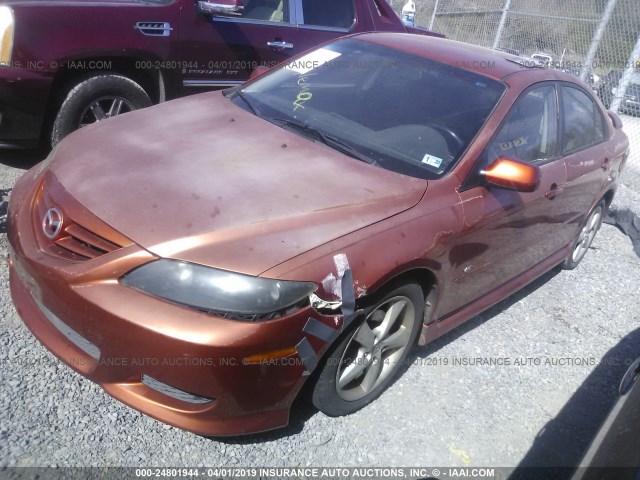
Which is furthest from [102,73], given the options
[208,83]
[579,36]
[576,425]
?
[579,36]

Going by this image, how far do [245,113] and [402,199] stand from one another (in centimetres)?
119

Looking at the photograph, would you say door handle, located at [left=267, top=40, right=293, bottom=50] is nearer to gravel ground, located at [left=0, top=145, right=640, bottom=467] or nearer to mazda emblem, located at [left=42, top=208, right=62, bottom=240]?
gravel ground, located at [left=0, top=145, right=640, bottom=467]

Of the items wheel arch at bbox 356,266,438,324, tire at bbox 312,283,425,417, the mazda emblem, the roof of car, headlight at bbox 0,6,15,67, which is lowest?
tire at bbox 312,283,425,417

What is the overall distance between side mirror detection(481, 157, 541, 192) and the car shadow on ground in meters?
1.13

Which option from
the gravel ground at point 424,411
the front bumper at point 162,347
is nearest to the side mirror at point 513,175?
the gravel ground at point 424,411

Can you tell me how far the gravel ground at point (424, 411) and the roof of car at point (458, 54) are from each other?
1.64m

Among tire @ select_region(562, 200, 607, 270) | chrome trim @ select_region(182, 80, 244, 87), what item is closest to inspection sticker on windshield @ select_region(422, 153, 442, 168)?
tire @ select_region(562, 200, 607, 270)

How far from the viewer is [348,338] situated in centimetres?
251

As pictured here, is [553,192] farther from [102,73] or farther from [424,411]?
[102,73]

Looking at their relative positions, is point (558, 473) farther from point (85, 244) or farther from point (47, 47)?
point (47, 47)

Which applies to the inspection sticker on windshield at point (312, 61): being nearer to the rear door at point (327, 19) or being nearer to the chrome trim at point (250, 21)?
the chrome trim at point (250, 21)

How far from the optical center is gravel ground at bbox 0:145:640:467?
8.01ft

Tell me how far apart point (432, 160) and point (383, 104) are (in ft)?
1.79

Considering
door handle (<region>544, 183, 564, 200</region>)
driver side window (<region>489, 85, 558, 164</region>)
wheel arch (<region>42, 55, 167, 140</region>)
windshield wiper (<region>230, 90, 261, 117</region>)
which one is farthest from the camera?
wheel arch (<region>42, 55, 167, 140</region>)
